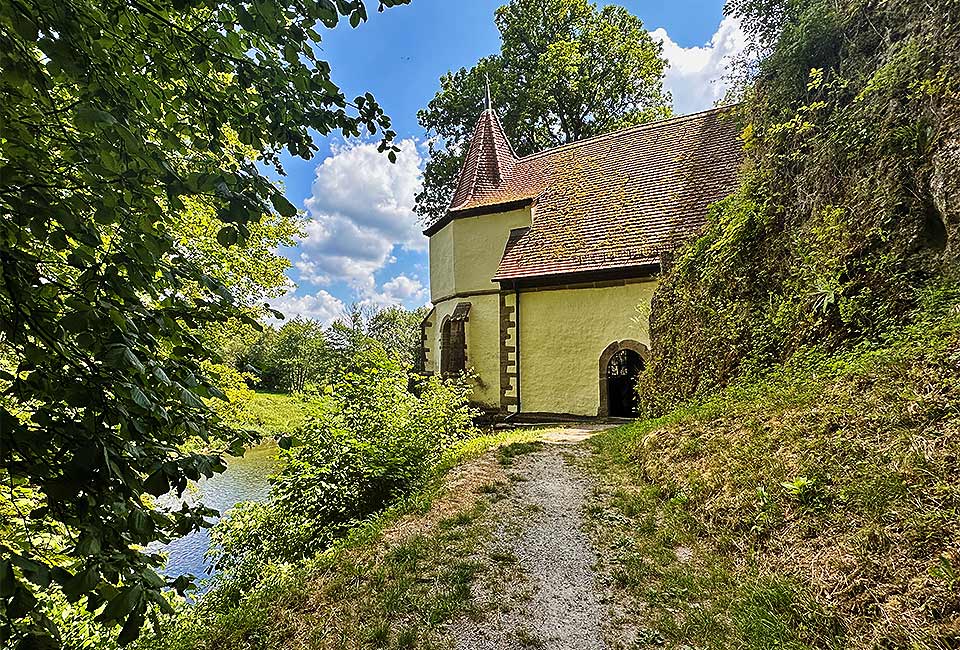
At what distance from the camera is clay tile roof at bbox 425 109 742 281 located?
11414 mm

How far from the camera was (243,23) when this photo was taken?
159cm

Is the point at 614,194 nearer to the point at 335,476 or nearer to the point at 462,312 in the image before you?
the point at 462,312

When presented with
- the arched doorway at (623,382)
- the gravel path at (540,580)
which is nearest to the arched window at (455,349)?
the arched doorway at (623,382)

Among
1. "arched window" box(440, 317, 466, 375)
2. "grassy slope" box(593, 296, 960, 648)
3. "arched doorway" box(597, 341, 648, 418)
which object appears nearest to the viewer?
"grassy slope" box(593, 296, 960, 648)

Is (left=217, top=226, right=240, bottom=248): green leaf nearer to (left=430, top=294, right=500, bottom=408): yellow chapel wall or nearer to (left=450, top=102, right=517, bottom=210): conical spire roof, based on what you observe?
(left=430, top=294, right=500, bottom=408): yellow chapel wall

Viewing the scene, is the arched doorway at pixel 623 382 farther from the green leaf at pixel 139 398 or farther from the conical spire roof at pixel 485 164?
the green leaf at pixel 139 398

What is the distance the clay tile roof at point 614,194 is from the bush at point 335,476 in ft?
22.4

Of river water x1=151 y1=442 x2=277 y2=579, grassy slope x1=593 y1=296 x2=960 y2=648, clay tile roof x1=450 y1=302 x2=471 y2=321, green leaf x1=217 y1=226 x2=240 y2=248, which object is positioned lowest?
river water x1=151 y1=442 x2=277 y2=579

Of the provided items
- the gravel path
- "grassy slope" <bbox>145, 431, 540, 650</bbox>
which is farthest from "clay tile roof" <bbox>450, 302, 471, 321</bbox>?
"grassy slope" <bbox>145, 431, 540, 650</bbox>

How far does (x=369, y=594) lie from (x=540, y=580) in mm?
1296

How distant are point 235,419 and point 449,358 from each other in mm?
7506

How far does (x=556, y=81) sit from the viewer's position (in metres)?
20.0

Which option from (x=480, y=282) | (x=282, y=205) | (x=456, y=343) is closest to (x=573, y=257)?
(x=480, y=282)

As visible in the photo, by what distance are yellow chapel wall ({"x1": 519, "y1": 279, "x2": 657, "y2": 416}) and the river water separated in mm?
6523
